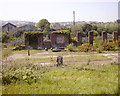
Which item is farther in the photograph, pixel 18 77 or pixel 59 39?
pixel 59 39

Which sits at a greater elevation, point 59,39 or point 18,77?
point 59,39

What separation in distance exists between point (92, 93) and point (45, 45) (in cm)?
1670

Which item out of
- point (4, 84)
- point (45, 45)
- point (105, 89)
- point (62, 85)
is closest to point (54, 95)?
point (62, 85)

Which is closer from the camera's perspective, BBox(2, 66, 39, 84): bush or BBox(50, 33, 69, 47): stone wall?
BBox(2, 66, 39, 84): bush

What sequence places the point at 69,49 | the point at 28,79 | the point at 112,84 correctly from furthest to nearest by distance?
the point at 69,49 < the point at 28,79 < the point at 112,84

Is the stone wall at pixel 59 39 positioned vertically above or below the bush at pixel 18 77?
above

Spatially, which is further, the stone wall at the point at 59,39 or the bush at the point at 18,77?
the stone wall at the point at 59,39

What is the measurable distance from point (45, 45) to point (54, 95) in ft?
54.7

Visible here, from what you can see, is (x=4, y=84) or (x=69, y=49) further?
(x=69, y=49)

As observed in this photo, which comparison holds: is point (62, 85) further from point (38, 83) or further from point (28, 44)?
point (28, 44)

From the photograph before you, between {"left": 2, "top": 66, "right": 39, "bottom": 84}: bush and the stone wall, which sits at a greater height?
the stone wall

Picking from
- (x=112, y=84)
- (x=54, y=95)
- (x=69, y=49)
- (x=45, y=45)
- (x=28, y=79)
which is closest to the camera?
(x=54, y=95)

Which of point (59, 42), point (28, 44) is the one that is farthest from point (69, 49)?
point (28, 44)

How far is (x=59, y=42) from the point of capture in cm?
2064
